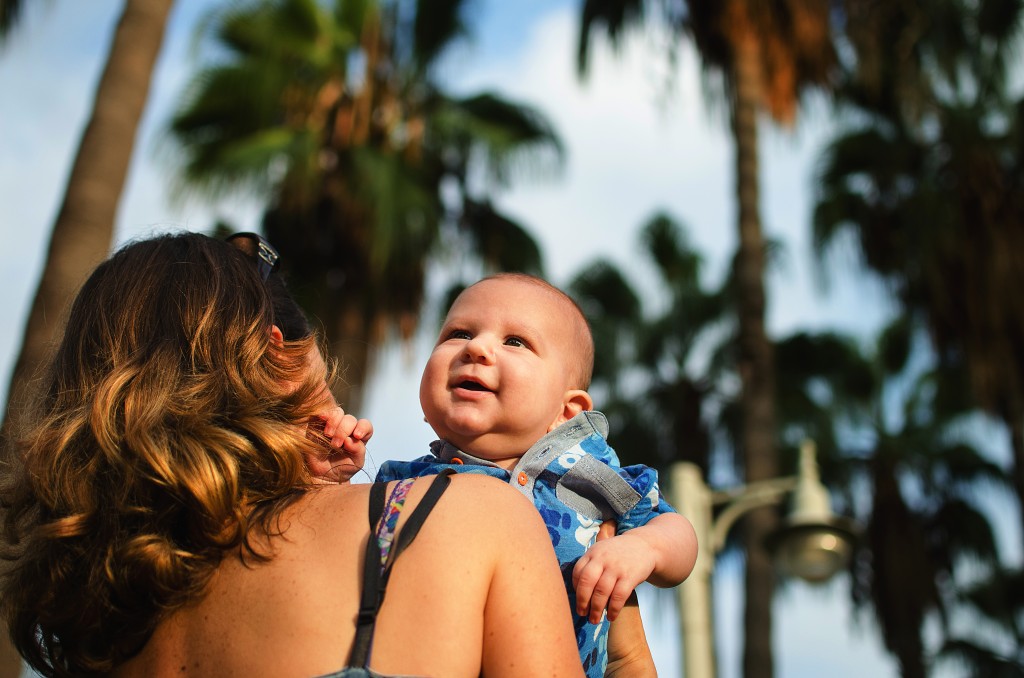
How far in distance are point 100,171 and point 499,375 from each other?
3531 mm

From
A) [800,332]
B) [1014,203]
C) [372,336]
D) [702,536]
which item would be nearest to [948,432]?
[800,332]

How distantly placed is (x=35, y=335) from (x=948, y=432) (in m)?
18.1

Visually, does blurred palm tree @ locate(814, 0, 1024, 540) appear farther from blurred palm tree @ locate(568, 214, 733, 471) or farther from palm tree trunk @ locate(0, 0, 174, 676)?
palm tree trunk @ locate(0, 0, 174, 676)

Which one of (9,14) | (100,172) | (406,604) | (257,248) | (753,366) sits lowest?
(406,604)

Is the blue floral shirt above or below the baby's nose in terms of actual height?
below

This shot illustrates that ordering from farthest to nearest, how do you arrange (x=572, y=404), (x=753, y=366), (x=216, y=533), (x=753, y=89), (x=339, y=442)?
(x=753, y=89)
(x=753, y=366)
(x=572, y=404)
(x=339, y=442)
(x=216, y=533)

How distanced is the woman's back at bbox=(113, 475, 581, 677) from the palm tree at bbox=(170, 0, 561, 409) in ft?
34.6

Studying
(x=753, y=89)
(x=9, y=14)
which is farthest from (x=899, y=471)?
(x=9, y=14)

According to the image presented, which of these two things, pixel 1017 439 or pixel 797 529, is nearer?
Answer: pixel 797 529

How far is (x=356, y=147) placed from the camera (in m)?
13.3

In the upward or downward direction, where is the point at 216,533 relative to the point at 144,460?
downward

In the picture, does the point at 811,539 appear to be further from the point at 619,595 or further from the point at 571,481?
the point at 619,595

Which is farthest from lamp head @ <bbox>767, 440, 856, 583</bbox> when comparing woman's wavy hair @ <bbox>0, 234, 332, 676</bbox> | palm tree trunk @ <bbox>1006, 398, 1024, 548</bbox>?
palm tree trunk @ <bbox>1006, 398, 1024, 548</bbox>

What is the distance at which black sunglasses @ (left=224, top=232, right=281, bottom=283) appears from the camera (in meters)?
2.50
